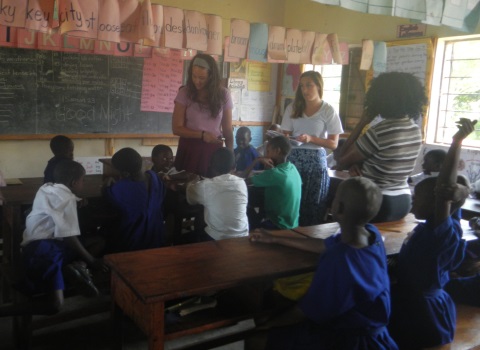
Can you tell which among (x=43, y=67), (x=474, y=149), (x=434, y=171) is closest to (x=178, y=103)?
(x=434, y=171)

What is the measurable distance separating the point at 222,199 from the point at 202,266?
2.95 feet

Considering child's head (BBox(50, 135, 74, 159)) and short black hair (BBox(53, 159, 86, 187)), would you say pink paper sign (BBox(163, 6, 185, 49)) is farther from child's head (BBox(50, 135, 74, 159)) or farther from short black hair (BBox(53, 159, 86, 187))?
short black hair (BBox(53, 159, 86, 187))

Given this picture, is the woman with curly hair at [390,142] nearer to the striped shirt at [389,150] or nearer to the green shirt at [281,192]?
the striped shirt at [389,150]

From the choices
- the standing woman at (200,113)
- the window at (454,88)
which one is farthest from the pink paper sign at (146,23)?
the window at (454,88)

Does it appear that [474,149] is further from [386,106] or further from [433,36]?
[386,106]

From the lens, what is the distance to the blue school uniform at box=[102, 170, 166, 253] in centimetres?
273

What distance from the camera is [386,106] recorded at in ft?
8.02

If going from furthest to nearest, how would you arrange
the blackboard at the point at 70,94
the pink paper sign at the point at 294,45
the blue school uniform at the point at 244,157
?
the blackboard at the point at 70,94, the blue school uniform at the point at 244,157, the pink paper sign at the point at 294,45

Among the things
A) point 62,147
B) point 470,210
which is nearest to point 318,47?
point 470,210

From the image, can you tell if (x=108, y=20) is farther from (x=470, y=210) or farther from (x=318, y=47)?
(x=470, y=210)

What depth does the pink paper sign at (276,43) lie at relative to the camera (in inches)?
169

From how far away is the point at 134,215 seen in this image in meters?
2.78

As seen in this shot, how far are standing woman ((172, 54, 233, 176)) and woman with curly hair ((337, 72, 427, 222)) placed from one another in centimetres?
109

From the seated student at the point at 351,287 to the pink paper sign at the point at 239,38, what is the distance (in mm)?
2696
